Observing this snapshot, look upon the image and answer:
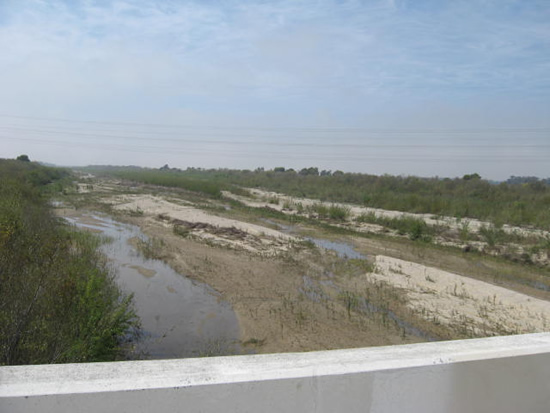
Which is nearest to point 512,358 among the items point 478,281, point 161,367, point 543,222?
point 161,367

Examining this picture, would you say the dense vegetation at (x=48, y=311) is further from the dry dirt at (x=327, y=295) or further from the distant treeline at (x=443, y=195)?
the distant treeline at (x=443, y=195)

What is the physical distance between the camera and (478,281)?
33.3 ft

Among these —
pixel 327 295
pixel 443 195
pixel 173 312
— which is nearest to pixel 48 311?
pixel 173 312

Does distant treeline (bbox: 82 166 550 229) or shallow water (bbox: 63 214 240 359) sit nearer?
shallow water (bbox: 63 214 240 359)

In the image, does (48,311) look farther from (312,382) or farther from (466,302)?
(466,302)

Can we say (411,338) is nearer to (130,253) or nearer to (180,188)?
(130,253)

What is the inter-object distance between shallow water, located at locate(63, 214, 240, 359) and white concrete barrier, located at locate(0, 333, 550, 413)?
4301 millimetres

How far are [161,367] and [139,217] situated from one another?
63.6 ft

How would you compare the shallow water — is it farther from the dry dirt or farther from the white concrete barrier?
the white concrete barrier

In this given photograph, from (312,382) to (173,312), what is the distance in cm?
641

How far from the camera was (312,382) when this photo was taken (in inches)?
71.6

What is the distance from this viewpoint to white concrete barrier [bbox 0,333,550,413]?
168cm

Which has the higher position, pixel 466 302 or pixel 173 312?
pixel 466 302

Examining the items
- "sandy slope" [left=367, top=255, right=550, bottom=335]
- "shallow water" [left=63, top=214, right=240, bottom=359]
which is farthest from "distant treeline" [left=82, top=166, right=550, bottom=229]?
"shallow water" [left=63, top=214, right=240, bottom=359]
